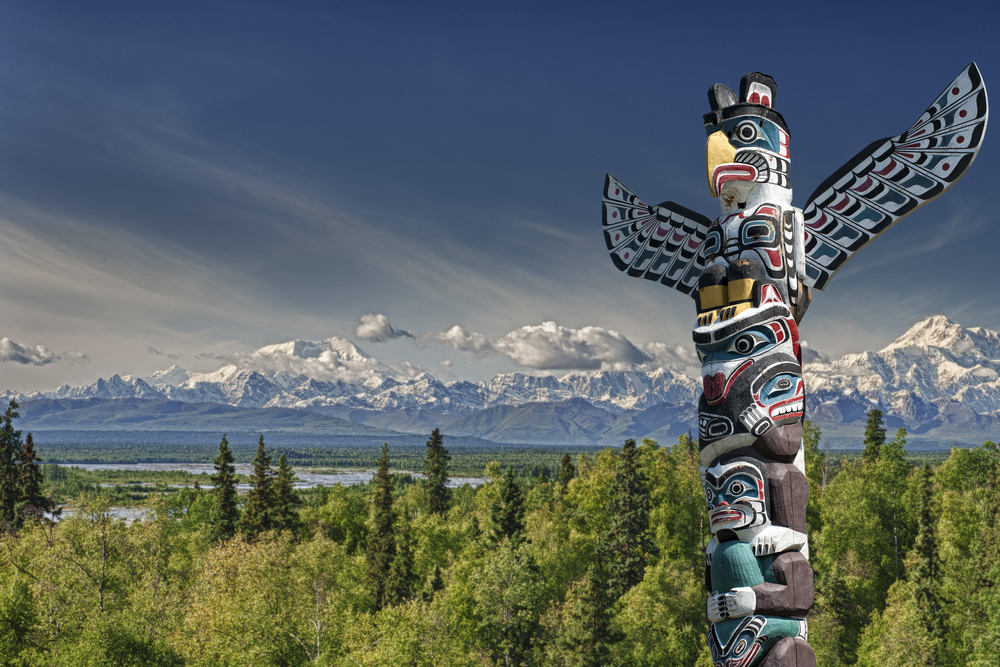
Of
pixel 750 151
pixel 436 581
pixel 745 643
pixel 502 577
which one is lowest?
pixel 436 581

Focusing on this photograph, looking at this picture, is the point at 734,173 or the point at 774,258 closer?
the point at 774,258

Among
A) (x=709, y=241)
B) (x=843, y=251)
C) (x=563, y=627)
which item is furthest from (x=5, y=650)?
(x=843, y=251)

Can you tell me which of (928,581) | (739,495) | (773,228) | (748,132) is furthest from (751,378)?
(928,581)

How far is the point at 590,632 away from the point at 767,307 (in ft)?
89.8

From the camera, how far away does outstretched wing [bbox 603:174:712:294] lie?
16.9m

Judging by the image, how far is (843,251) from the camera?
1393cm

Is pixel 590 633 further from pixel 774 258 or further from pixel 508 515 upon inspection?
pixel 774 258

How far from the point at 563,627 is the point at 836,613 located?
1549 cm

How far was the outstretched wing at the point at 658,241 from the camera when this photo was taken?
55.5 ft

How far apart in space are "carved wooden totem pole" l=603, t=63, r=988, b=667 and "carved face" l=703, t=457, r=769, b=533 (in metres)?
0.02

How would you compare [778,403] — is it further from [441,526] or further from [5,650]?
[441,526]

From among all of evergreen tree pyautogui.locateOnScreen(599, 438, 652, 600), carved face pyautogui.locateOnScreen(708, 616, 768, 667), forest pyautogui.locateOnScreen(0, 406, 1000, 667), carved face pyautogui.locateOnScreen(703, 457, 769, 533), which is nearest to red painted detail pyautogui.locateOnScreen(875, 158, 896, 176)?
carved face pyautogui.locateOnScreen(703, 457, 769, 533)

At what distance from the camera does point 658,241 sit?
17.3m

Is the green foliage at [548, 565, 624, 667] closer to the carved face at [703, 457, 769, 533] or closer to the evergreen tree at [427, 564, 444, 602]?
the evergreen tree at [427, 564, 444, 602]
